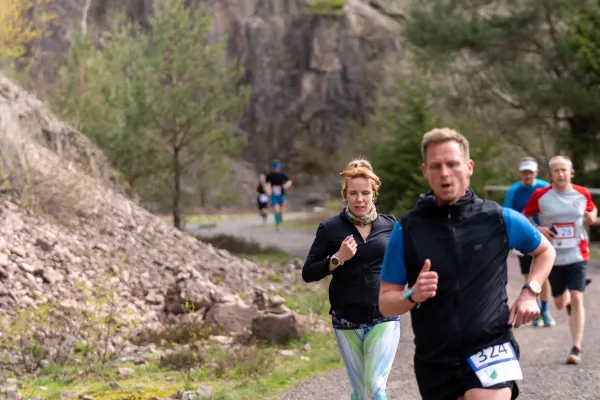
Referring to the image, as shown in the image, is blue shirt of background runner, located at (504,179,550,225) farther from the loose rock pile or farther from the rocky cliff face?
the rocky cliff face

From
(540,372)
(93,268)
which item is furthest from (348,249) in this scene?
(93,268)

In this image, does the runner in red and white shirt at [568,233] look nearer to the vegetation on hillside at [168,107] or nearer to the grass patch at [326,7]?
the vegetation on hillside at [168,107]

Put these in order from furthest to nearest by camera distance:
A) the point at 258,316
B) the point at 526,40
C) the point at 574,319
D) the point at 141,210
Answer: the point at 526,40 → the point at 141,210 → the point at 258,316 → the point at 574,319

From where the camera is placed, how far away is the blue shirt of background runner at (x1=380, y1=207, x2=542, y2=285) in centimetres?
368

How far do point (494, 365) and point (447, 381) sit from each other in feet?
0.70

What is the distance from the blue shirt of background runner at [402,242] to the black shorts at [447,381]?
393mm

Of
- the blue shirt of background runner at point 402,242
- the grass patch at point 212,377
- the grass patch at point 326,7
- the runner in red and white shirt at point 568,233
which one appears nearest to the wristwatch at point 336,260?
the blue shirt of background runner at point 402,242

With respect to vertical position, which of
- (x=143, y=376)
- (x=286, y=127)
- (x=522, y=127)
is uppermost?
(x=286, y=127)

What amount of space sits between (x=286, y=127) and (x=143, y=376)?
145 feet

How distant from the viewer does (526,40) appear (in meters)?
23.6

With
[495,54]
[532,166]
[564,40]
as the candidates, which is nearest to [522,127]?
[495,54]

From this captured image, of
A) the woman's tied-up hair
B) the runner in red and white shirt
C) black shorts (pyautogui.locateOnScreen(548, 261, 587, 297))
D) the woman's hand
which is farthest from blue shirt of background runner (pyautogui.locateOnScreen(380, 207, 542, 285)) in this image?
black shorts (pyautogui.locateOnScreen(548, 261, 587, 297))

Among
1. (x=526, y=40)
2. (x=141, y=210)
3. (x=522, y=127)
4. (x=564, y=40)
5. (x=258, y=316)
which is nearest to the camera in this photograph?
(x=258, y=316)

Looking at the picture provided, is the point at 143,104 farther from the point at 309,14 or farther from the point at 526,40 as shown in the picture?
the point at 309,14
